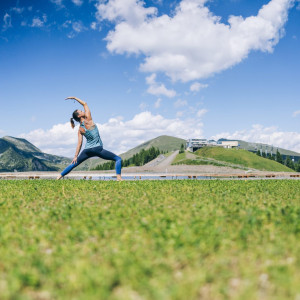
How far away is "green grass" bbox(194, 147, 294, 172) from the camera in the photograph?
460 feet

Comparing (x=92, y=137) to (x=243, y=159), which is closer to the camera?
(x=92, y=137)

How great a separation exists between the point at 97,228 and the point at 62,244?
0.84 metres

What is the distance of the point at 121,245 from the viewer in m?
4.30

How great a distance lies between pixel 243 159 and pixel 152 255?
151 metres

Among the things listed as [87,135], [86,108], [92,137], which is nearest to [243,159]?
[92,137]

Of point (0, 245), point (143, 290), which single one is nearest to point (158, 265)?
point (143, 290)

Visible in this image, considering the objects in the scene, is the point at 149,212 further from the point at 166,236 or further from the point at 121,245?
the point at 121,245

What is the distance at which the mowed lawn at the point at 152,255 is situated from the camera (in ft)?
9.78

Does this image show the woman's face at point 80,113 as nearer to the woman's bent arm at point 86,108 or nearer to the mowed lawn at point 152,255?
the woman's bent arm at point 86,108

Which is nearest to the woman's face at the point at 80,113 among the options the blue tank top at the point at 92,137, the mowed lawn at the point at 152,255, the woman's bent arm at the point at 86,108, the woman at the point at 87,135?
the woman at the point at 87,135

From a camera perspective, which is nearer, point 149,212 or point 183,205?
point 149,212

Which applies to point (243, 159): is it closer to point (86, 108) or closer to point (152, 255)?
point (86, 108)

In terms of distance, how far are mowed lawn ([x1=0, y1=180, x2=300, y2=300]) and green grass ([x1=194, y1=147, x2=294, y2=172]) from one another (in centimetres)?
13165

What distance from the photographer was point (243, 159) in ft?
484
